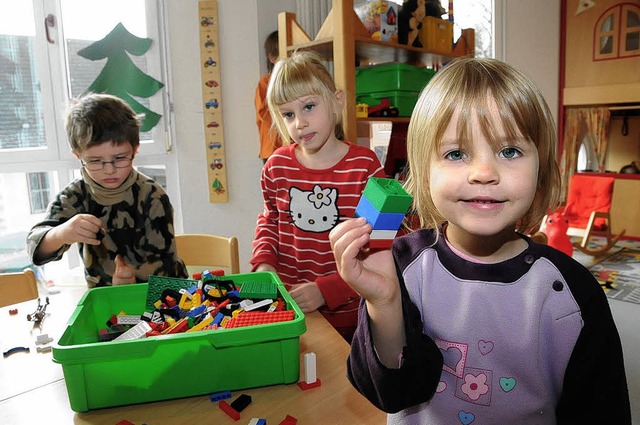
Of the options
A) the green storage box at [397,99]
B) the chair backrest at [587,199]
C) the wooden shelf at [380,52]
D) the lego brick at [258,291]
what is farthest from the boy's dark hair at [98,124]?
the chair backrest at [587,199]

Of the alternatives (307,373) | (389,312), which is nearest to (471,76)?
(389,312)

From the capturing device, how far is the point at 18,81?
248 centimetres

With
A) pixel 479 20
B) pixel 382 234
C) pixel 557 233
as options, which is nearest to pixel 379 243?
pixel 382 234

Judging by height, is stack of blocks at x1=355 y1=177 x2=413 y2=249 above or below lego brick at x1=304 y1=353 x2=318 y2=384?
above

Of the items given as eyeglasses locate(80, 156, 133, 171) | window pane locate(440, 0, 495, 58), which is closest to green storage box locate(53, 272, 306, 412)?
eyeglasses locate(80, 156, 133, 171)

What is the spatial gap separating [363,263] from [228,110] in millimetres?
2457

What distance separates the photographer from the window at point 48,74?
2467 mm

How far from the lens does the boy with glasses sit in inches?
46.4

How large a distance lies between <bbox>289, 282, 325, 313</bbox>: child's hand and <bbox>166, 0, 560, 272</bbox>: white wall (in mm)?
1882

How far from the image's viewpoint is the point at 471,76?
1.95 ft

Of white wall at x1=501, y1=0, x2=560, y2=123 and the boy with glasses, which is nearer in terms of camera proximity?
the boy with glasses

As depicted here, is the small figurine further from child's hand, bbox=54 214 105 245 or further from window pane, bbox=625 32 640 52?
window pane, bbox=625 32 640 52

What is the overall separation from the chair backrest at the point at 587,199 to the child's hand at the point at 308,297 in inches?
134

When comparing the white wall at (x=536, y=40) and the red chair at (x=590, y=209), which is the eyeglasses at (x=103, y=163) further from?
the white wall at (x=536, y=40)
